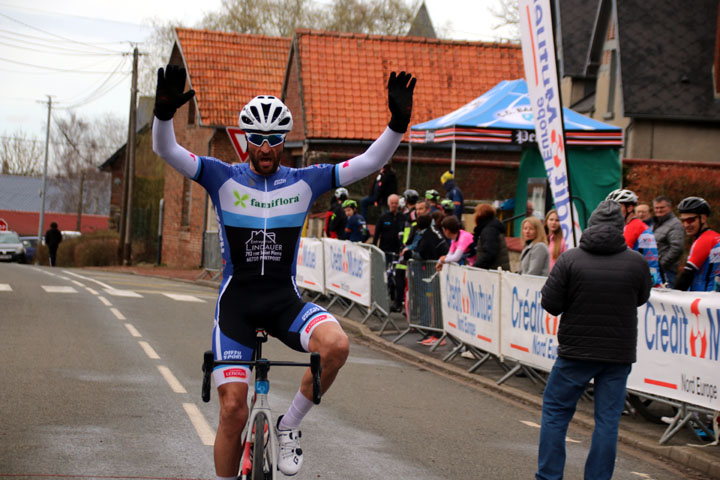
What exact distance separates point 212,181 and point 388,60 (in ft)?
93.2

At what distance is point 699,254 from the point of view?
9.60m

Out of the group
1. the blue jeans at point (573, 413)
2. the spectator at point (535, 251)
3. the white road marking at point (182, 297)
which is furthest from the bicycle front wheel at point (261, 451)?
the white road marking at point (182, 297)

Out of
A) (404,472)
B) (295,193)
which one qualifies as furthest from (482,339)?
(295,193)

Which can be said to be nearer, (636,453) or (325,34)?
(636,453)

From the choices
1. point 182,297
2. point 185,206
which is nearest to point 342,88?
point 182,297

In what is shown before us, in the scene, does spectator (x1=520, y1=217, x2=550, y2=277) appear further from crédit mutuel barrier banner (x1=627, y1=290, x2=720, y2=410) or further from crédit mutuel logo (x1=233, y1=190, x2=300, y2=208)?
crédit mutuel logo (x1=233, y1=190, x2=300, y2=208)

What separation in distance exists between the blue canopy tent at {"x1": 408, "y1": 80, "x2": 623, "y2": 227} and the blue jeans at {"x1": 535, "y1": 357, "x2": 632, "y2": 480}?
1185cm

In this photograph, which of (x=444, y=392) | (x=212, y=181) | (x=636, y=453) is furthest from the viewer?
(x=444, y=392)

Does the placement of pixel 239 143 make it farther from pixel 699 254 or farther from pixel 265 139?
pixel 265 139

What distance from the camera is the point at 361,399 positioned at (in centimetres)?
1010

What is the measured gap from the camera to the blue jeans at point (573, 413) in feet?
20.8

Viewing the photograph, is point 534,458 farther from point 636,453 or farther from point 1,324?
point 1,324

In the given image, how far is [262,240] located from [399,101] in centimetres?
104

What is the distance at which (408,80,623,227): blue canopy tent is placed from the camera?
18359mm
